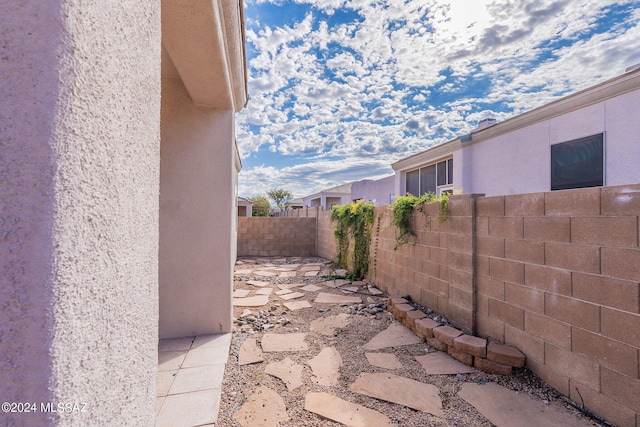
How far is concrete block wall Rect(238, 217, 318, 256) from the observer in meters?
9.24

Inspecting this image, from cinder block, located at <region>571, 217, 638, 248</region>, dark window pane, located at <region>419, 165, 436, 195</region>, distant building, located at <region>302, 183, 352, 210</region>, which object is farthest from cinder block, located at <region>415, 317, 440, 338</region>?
distant building, located at <region>302, 183, 352, 210</region>

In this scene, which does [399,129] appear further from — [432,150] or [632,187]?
[632,187]

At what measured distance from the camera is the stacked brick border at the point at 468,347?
2.43 metres

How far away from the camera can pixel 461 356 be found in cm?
269

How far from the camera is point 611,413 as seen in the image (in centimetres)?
181

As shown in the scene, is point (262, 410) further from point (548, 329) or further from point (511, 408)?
point (548, 329)

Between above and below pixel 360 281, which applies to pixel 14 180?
above

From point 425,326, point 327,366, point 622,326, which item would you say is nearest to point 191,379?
point 327,366

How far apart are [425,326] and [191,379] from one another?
2.46m

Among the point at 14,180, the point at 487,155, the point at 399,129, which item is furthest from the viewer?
the point at 399,129

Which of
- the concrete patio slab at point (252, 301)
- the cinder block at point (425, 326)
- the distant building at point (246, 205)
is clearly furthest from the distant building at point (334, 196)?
the cinder block at point (425, 326)

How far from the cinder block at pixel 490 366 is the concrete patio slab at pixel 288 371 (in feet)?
5.46

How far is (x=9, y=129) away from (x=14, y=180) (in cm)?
9

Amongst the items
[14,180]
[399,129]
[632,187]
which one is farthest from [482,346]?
[399,129]
